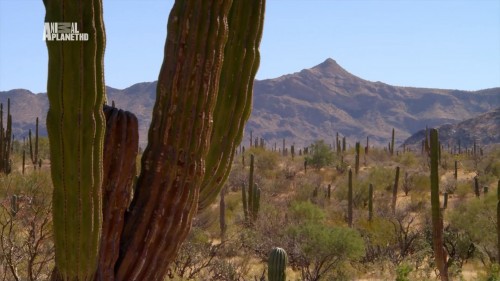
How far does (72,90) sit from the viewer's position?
397cm

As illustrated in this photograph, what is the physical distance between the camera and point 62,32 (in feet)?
12.8

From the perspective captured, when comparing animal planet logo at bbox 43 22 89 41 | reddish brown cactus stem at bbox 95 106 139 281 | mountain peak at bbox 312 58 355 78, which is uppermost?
mountain peak at bbox 312 58 355 78

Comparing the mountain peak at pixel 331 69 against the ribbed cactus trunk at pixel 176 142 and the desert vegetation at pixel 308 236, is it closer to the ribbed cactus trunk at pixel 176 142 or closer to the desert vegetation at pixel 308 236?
the desert vegetation at pixel 308 236

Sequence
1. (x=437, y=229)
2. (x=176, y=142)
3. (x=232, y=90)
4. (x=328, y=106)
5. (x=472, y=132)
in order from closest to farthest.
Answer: (x=176, y=142)
(x=232, y=90)
(x=437, y=229)
(x=472, y=132)
(x=328, y=106)

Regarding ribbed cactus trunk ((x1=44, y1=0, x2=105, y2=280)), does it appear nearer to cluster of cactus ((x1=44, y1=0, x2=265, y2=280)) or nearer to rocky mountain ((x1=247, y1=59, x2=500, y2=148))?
cluster of cactus ((x1=44, y1=0, x2=265, y2=280))

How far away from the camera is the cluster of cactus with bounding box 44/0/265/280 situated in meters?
4.03

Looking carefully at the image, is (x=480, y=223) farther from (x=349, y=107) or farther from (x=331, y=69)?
(x=331, y=69)

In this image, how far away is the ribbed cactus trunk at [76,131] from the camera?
3.99 metres

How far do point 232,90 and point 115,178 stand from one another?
1.54 meters

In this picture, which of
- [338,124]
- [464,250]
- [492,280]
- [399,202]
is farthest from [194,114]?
[338,124]

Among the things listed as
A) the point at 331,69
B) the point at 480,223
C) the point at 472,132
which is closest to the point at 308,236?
the point at 480,223

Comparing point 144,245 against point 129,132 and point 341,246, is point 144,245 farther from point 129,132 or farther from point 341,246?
point 341,246

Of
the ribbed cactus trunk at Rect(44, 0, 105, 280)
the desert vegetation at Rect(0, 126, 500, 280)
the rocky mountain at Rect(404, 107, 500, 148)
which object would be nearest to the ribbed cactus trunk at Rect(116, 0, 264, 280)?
the ribbed cactus trunk at Rect(44, 0, 105, 280)

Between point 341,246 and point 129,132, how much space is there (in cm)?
1071
